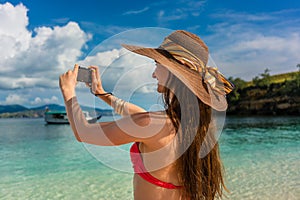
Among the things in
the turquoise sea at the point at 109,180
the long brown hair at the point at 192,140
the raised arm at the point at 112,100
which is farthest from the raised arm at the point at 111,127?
the turquoise sea at the point at 109,180

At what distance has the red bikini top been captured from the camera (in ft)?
4.98

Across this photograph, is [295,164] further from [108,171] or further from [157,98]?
[157,98]

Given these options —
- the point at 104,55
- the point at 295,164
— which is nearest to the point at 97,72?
the point at 104,55

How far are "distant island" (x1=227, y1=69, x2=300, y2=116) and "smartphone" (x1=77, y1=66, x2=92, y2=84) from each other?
58482mm

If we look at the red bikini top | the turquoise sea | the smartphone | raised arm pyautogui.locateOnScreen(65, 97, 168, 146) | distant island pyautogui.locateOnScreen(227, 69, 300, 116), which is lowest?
the turquoise sea

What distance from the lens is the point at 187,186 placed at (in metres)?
1.62

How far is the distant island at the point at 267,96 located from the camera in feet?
184

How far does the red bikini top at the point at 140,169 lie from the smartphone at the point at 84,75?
50 cm

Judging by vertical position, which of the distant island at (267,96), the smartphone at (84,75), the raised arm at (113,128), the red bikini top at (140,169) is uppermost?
the distant island at (267,96)

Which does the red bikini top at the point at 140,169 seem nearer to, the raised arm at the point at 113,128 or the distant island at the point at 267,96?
the raised arm at the point at 113,128

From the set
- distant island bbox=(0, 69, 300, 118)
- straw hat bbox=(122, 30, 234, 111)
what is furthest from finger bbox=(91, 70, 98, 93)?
distant island bbox=(0, 69, 300, 118)

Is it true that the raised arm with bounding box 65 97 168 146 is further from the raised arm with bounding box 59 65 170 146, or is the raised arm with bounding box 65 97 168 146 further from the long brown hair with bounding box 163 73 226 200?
the long brown hair with bounding box 163 73 226 200

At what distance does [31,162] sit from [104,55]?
39.1 feet

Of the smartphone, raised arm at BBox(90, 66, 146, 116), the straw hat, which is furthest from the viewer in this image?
raised arm at BBox(90, 66, 146, 116)
